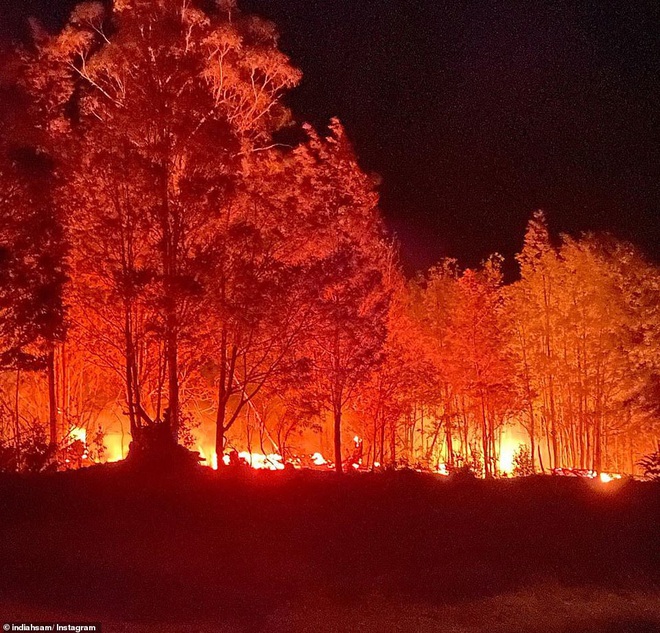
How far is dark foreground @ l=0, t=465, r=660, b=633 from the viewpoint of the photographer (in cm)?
793

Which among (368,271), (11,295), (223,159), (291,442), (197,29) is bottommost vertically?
(291,442)

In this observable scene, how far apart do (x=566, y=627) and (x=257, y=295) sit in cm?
700

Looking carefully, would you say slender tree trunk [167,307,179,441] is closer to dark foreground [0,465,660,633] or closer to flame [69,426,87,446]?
dark foreground [0,465,660,633]

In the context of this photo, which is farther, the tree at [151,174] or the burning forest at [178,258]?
A: the tree at [151,174]

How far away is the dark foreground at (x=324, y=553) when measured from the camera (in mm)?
7926

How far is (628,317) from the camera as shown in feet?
75.8

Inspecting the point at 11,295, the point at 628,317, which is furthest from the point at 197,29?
Answer: the point at 628,317

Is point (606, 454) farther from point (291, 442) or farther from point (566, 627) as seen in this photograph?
point (566, 627)

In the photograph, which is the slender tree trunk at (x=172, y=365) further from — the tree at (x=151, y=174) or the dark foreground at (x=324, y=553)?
the dark foreground at (x=324, y=553)

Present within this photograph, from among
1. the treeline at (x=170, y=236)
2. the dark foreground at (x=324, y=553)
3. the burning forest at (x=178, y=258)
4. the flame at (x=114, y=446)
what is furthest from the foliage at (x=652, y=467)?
the flame at (x=114, y=446)

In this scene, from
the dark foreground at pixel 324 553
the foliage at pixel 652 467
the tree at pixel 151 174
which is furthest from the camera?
the foliage at pixel 652 467

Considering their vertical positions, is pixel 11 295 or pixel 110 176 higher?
pixel 110 176

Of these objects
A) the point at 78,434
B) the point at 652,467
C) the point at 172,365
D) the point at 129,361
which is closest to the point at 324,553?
the point at 172,365

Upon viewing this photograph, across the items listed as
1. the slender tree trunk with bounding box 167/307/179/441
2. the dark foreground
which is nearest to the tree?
the slender tree trunk with bounding box 167/307/179/441
